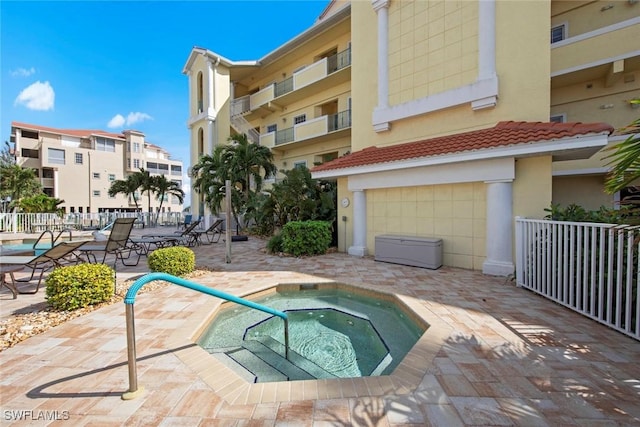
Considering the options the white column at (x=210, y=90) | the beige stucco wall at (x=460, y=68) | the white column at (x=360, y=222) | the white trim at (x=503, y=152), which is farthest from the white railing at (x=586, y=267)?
the white column at (x=210, y=90)

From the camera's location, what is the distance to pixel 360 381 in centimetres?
260

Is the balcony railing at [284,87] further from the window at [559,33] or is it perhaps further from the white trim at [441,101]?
the window at [559,33]

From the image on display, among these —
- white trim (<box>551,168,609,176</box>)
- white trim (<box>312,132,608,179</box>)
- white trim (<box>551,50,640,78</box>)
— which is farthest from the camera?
white trim (<box>551,168,609,176</box>)

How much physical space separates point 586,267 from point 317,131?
13.9m

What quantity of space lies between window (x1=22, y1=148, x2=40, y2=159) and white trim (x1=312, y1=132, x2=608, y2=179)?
5101cm

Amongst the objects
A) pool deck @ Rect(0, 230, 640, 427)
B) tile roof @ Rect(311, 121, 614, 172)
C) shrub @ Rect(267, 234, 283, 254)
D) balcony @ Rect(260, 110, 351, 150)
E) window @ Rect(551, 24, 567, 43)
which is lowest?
pool deck @ Rect(0, 230, 640, 427)

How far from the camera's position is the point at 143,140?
49250 millimetres

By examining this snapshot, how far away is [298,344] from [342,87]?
15358 millimetres

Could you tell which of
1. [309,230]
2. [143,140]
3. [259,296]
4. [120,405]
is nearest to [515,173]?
Answer: [309,230]

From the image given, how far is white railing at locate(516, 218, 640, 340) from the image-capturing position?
11.7ft

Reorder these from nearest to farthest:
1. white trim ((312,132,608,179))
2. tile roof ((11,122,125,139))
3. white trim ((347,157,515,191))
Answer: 1. white trim ((312,132,608,179))
2. white trim ((347,157,515,191))
3. tile roof ((11,122,125,139))

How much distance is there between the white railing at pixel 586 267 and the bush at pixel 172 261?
24.9ft

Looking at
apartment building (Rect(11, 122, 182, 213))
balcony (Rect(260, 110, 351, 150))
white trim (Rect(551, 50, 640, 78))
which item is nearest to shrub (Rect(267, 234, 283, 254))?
balcony (Rect(260, 110, 351, 150))

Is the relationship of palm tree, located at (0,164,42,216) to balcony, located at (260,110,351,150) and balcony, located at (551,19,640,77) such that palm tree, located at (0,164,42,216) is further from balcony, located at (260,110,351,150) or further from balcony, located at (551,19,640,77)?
balcony, located at (551,19,640,77)
